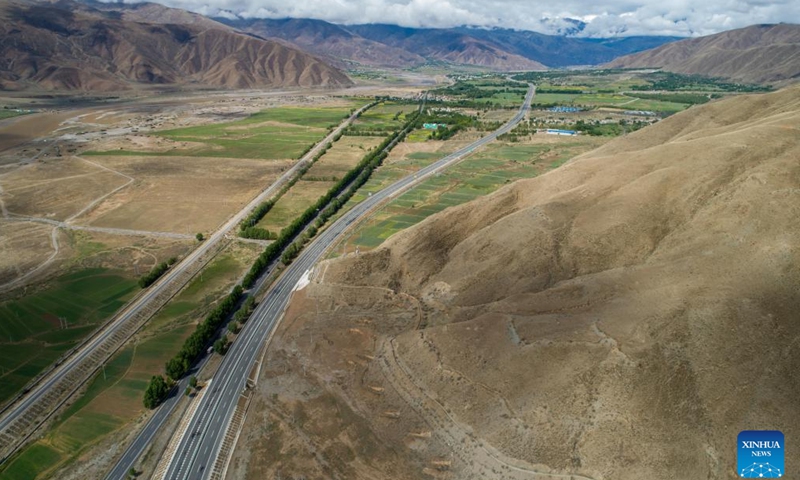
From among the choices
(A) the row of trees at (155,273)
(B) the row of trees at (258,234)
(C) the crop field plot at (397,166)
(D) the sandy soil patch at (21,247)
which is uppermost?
(C) the crop field plot at (397,166)

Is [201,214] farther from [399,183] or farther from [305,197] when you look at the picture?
[399,183]

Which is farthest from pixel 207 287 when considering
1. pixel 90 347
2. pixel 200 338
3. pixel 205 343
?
pixel 90 347

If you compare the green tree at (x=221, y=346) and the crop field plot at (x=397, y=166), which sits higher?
the crop field plot at (x=397, y=166)

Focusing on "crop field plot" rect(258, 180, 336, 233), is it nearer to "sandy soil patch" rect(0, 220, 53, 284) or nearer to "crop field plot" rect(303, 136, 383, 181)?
"crop field plot" rect(303, 136, 383, 181)

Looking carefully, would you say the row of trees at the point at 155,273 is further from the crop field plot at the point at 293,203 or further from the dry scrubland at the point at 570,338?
the dry scrubland at the point at 570,338

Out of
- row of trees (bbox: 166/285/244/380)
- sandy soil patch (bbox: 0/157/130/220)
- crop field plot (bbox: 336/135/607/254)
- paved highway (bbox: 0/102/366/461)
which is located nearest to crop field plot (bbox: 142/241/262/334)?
paved highway (bbox: 0/102/366/461)

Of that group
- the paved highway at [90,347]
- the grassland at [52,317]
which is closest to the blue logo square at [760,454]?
the paved highway at [90,347]

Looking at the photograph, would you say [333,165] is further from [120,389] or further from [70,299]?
[120,389]
